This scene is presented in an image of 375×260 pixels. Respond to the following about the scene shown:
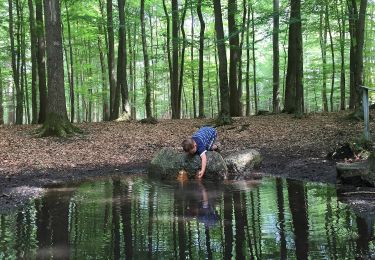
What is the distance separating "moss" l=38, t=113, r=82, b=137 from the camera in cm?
1462

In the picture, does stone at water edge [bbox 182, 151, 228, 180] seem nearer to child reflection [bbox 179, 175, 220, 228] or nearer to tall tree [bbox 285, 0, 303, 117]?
child reflection [bbox 179, 175, 220, 228]

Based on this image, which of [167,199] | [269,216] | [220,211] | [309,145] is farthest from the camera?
[309,145]

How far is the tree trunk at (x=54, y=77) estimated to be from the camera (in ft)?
48.5

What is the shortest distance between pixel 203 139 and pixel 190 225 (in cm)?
425

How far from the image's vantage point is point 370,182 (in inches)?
302

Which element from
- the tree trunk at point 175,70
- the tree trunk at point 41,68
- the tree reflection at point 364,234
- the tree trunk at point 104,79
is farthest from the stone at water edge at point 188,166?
the tree trunk at point 104,79

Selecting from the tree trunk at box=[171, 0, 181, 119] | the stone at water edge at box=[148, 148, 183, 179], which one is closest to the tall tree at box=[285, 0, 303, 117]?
the tree trunk at box=[171, 0, 181, 119]

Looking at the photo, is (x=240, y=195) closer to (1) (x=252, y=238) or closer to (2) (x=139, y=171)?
(1) (x=252, y=238)

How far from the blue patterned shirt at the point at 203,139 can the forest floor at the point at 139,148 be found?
1.56 m

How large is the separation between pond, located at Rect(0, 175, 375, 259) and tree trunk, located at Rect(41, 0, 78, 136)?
687cm

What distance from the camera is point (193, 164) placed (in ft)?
32.5

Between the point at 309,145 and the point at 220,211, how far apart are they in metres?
7.18

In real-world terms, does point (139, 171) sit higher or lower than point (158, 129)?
lower

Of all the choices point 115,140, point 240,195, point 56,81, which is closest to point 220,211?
point 240,195
